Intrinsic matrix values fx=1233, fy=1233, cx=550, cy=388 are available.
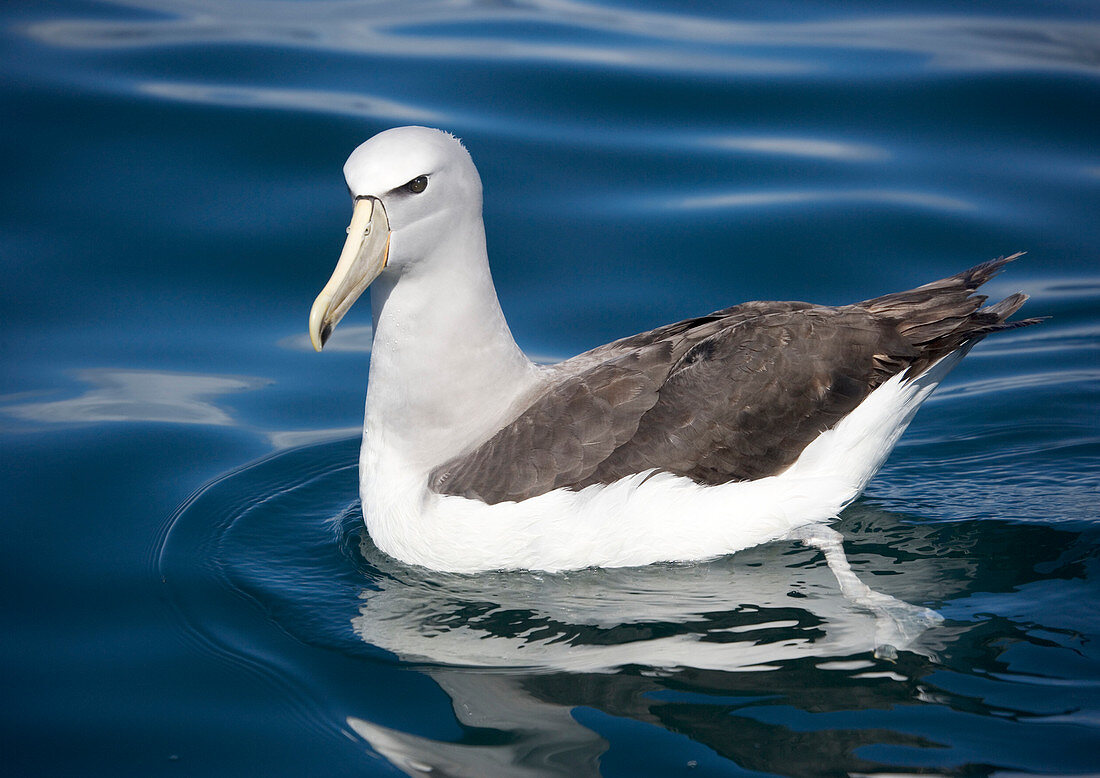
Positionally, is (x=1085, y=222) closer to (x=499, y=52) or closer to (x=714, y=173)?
(x=714, y=173)

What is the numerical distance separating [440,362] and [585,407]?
773 millimetres

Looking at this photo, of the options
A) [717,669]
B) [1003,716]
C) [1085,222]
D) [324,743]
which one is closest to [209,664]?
[324,743]

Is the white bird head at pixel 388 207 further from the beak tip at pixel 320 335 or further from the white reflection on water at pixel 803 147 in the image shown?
the white reflection on water at pixel 803 147

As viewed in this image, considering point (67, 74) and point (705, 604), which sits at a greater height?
point (67, 74)

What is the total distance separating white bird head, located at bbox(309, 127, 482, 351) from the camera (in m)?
5.69

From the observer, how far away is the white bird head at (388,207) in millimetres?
5691

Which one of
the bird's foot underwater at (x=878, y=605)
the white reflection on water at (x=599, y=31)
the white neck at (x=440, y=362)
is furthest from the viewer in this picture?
the white reflection on water at (x=599, y=31)

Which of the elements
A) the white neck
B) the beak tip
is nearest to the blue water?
→ the white neck

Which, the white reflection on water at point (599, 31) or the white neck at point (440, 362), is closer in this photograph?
the white neck at point (440, 362)

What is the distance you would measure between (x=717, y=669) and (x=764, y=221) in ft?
17.7

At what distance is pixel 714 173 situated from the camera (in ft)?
35.0

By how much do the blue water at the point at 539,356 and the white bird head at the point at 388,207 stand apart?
152cm

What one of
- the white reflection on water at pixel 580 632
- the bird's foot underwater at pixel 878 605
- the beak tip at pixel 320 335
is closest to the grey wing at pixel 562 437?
the white reflection on water at pixel 580 632

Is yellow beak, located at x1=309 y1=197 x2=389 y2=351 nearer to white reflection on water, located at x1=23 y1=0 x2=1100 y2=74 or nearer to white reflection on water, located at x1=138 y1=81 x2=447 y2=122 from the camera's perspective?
white reflection on water, located at x1=138 y1=81 x2=447 y2=122
